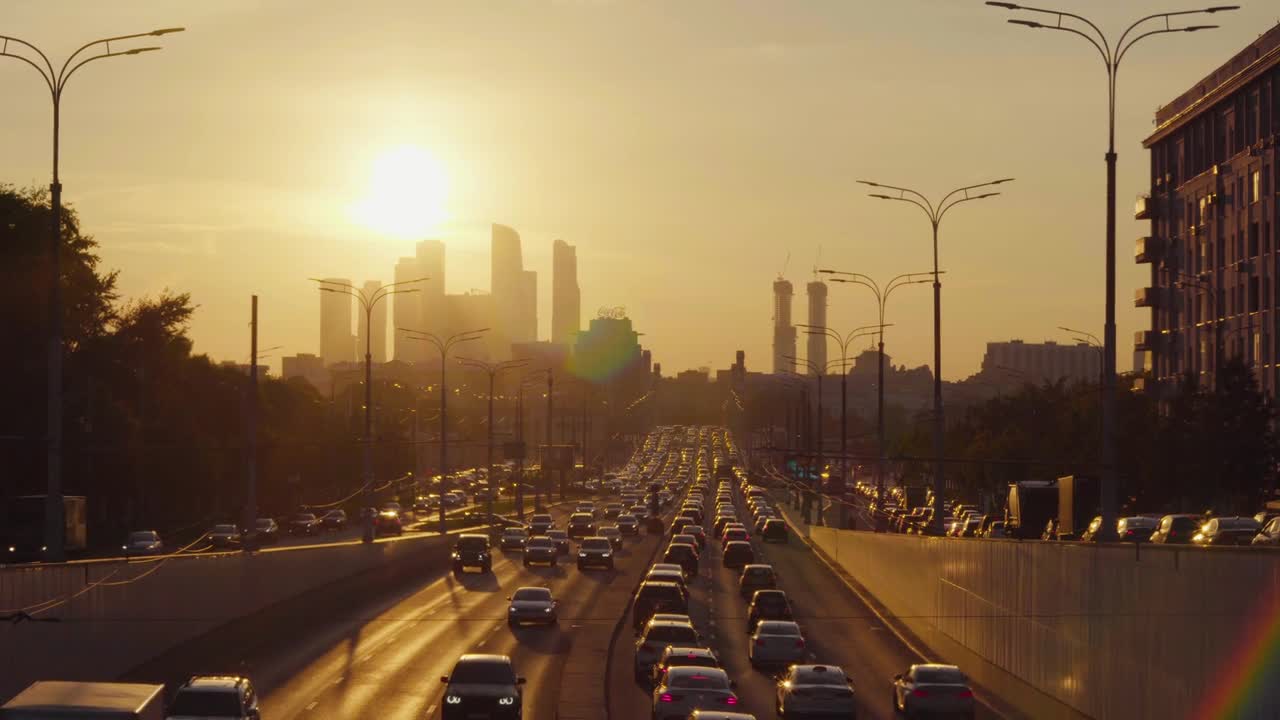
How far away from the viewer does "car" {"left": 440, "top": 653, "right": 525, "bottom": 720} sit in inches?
1183

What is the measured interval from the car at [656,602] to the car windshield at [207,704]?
25.3 meters

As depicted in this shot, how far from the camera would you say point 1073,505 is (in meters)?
50.0

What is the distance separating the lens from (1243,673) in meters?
21.4

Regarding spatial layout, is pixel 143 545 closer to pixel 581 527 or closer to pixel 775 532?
pixel 581 527

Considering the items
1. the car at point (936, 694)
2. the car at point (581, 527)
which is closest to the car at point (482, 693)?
the car at point (936, 694)

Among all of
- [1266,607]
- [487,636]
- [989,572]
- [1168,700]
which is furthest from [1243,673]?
[487,636]

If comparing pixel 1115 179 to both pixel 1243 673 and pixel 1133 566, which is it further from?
pixel 1243 673

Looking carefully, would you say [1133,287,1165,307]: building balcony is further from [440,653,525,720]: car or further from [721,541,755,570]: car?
[440,653,525,720]: car

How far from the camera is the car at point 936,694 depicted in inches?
1267

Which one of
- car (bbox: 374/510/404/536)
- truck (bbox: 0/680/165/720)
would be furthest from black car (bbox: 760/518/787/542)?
truck (bbox: 0/680/165/720)

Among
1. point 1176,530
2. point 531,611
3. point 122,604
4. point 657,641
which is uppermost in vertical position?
point 1176,530

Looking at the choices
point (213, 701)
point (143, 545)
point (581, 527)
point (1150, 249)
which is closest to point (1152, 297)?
point (1150, 249)

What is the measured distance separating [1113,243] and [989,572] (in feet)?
32.1

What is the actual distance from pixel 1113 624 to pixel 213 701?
1457 centimetres
